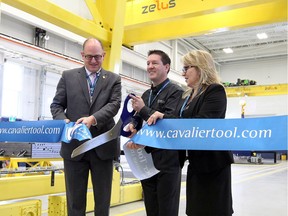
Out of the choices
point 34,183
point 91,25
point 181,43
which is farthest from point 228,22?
point 181,43

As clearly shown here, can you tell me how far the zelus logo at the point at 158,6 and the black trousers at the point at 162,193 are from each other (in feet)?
13.2

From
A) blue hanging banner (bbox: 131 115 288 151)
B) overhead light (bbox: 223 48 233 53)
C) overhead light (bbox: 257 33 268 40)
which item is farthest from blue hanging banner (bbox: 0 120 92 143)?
overhead light (bbox: 223 48 233 53)

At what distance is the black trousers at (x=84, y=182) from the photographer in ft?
7.96

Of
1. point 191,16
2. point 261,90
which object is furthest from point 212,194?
point 261,90

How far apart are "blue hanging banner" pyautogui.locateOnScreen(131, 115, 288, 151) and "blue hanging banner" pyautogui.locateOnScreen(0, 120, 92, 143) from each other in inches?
19.2

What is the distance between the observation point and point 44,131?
2631 millimetres

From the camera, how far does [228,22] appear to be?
6.12 m

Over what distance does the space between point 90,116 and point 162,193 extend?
2.48ft

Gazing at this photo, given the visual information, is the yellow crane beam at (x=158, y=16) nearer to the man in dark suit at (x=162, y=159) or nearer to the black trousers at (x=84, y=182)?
the man in dark suit at (x=162, y=159)

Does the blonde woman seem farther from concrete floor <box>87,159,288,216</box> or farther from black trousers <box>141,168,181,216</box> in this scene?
concrete floor <box>87,159,288,216</box>

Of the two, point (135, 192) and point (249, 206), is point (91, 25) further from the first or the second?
point (249, 206)

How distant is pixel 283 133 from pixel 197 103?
0.57 metres

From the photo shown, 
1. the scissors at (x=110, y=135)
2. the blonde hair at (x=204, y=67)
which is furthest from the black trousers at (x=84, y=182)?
the blonde hair at (x=204, y=67)

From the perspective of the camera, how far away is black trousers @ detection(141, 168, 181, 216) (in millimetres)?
2344
